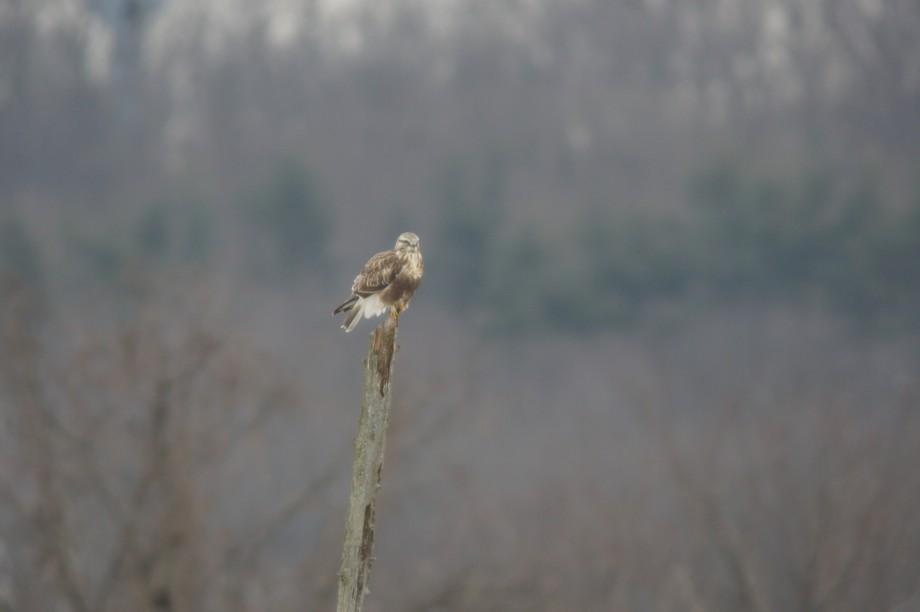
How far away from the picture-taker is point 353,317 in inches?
228

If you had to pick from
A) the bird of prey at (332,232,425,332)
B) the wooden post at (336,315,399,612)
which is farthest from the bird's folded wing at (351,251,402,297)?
the wooden post at (336,315,399,612)

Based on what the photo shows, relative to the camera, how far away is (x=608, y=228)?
2181 inches

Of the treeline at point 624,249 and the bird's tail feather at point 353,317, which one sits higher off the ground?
the treeline at point 624,249

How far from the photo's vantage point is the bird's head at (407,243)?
564 centimetres

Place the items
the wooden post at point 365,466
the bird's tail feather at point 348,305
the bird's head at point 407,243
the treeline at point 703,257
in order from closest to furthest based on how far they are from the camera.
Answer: the wooden post at point 365,466
the bird's head at point 407,243
the bird's tail feather at point 348,305
the treeline at point 703,257

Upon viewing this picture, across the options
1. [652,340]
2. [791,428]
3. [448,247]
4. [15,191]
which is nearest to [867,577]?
[791,428]

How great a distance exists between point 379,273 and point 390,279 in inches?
2.4

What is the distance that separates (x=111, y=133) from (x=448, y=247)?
2705 centimetres

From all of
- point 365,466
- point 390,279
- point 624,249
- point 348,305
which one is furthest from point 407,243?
point 624,249

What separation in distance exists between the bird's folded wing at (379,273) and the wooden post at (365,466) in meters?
1.12

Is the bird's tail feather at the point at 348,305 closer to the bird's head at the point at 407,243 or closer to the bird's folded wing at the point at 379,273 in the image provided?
the bird's folded wing at the point at 379,273

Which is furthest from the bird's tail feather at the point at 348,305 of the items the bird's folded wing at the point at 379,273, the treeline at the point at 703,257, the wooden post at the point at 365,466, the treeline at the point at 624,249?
the treeline at the point at 703,257

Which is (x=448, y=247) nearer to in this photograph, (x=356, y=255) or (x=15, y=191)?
(x=356, y=255)

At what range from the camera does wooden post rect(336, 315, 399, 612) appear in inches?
173
